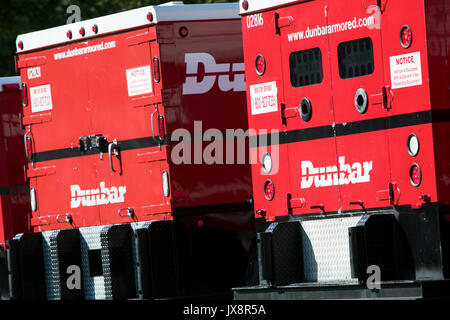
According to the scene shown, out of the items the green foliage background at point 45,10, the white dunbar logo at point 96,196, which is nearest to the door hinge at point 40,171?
the white dunbar logo at point 96,196

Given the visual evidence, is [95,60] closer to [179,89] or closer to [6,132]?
[179,89]

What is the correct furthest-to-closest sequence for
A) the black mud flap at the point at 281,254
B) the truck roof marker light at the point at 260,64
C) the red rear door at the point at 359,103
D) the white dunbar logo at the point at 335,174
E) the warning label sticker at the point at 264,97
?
the truck roof marker light at the point at 260,64, the warning label sticker at the point at 264,97, the black mud flap at the point at 281,254, the white dunbar logo at the point at 335,174, the red rear door at the point at 359,103

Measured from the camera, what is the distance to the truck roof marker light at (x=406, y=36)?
28.1ft

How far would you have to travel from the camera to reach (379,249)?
8859 mm

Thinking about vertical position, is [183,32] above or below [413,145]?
above

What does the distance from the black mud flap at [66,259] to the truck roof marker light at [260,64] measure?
116 inches

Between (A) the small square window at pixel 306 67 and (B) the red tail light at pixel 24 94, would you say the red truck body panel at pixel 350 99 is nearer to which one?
(A) the small square window at pixel 306 67

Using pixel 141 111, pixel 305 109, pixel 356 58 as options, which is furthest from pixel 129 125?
pixel 356 58

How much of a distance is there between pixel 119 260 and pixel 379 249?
10.6 ft

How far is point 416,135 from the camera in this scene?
8594 millimetres

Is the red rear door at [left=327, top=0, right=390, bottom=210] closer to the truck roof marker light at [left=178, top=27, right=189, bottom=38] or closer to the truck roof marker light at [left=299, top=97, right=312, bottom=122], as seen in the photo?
the truck roof marker light at [left=299, top=97, right=312, bottom=122]

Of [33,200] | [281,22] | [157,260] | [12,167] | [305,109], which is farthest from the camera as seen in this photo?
[12,167]

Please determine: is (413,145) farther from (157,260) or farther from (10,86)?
(10,86)

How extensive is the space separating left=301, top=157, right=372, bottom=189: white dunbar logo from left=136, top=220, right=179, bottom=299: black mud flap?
1.64 metres
